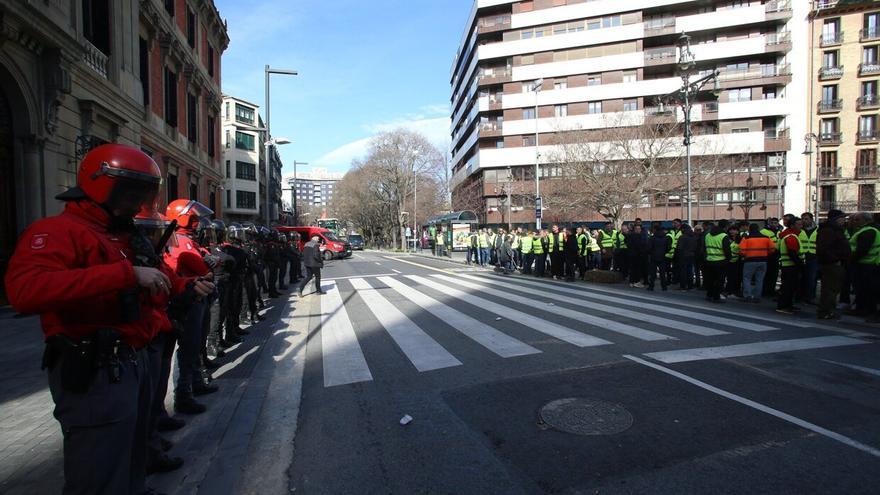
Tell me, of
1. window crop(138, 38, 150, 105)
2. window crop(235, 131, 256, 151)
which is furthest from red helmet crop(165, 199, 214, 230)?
window crop(235, 131, 256, 151)

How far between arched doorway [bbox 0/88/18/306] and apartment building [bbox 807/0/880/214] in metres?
56.5

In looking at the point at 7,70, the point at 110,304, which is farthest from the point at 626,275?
the point at 7,70

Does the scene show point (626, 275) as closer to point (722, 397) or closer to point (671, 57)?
point (722, 397)

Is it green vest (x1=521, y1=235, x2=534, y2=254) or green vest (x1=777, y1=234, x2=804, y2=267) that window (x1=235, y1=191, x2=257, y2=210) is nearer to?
green vest (x1=521, y1=235, x2=534, y2=254)

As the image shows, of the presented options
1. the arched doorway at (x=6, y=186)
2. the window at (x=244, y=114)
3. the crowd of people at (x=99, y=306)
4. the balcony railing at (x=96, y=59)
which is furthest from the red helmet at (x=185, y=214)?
the window at (x=244, y=114)

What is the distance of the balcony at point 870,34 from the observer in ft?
146

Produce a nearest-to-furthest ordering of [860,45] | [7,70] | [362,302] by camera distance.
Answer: [7,70] < [362,302] < [860,45]

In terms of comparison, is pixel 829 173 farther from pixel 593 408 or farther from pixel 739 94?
pixel 593 408

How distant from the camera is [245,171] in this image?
61250 mm

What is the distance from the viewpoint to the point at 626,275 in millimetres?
15750

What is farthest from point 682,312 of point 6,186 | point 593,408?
point 6,186

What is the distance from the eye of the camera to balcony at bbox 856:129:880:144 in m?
44.3

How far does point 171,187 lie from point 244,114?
165ft

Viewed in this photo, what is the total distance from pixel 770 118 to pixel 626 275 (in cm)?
4343
